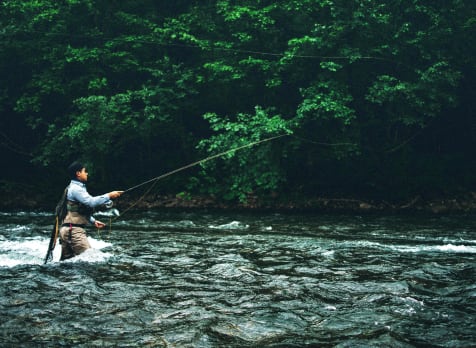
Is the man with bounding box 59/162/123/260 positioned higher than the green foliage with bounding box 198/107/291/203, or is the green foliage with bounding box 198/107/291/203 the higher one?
the green foliage with bounding box 198/107/291/203

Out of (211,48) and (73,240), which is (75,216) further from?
(211,48)

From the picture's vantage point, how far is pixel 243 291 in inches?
243

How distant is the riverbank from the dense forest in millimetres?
349

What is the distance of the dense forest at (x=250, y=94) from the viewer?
17.5m

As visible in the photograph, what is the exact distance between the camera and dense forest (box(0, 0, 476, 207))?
17.5 meters

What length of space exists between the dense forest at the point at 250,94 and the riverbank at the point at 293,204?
1.15 ft

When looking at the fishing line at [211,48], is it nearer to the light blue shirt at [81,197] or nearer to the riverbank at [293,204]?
the riverbank at [293,204]

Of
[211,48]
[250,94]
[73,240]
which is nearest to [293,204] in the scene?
[250,94]

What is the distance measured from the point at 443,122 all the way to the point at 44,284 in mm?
20533

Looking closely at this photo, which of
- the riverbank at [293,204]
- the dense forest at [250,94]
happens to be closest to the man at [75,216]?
the dense forest at [250,94]

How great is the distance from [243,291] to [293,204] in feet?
42.6

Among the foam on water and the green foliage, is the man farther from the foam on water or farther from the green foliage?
the green foliage

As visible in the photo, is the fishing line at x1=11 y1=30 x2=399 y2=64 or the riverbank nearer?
the fishing line at x1=11 y1=30 x2=399 y2=64

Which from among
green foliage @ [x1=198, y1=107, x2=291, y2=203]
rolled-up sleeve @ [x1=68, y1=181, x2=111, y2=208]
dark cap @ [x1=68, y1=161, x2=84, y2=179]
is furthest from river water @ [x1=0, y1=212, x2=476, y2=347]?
green foliage @ [x1=198, y1=107, x2=291, y2=203]
